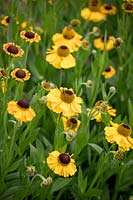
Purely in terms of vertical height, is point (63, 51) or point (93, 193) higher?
point (63, 51)

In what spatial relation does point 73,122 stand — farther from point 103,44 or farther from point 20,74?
point 103,44

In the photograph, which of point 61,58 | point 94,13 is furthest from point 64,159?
point 94,13

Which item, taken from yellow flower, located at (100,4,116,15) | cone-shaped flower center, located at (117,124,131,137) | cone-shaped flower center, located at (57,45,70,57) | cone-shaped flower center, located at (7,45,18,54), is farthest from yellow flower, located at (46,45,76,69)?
yellow flower, located at (100,4,116,15)

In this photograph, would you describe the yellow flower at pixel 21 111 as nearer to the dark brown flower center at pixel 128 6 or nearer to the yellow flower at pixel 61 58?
the yellow flower at pixel 61 58

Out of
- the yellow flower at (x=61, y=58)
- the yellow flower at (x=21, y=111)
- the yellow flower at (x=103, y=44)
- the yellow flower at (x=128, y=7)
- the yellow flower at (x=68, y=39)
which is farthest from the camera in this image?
the yellow flower at (x=103, y=44)

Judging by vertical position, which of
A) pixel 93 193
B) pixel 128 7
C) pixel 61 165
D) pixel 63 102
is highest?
pixel 128 7

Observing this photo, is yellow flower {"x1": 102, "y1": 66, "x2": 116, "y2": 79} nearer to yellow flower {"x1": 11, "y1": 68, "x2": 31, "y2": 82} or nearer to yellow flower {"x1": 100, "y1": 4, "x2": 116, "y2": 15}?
yellow flower {"x1": 100, "y1": 4, "x2": 116, "y2": 15}

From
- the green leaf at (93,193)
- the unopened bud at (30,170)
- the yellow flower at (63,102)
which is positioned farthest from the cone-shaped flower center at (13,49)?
the green leaf at (93,193)
